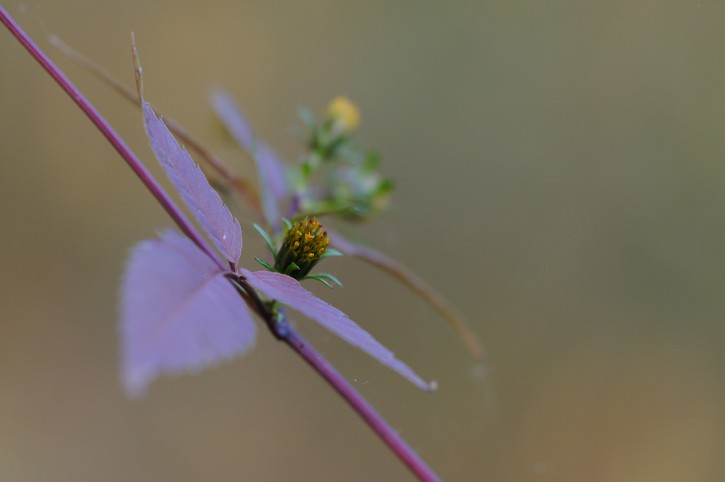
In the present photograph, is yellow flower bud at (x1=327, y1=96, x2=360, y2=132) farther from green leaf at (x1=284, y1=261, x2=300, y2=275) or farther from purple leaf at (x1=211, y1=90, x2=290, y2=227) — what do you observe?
green leaf at (x1=284, y1=261, x2=300, y2=275)

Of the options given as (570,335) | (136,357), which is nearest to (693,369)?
(570,335)

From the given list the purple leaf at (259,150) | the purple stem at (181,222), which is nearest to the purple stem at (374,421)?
the purple stem at (181,222)

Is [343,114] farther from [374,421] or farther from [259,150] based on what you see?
[374,421]

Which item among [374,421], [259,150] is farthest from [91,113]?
[259,150]

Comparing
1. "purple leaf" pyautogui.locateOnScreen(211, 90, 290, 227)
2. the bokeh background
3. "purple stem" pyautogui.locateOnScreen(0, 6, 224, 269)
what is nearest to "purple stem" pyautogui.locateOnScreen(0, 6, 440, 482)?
"purple stem" pyautogui.locateOnScreen(0, 6, 224, 269)

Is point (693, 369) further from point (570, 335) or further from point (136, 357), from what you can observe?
point (136, 357)

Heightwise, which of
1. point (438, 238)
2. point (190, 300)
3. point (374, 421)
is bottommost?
point (438, 238)

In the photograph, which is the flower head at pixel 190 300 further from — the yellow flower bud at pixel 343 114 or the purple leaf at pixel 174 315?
the yellow flower bud at pixel 343 114
